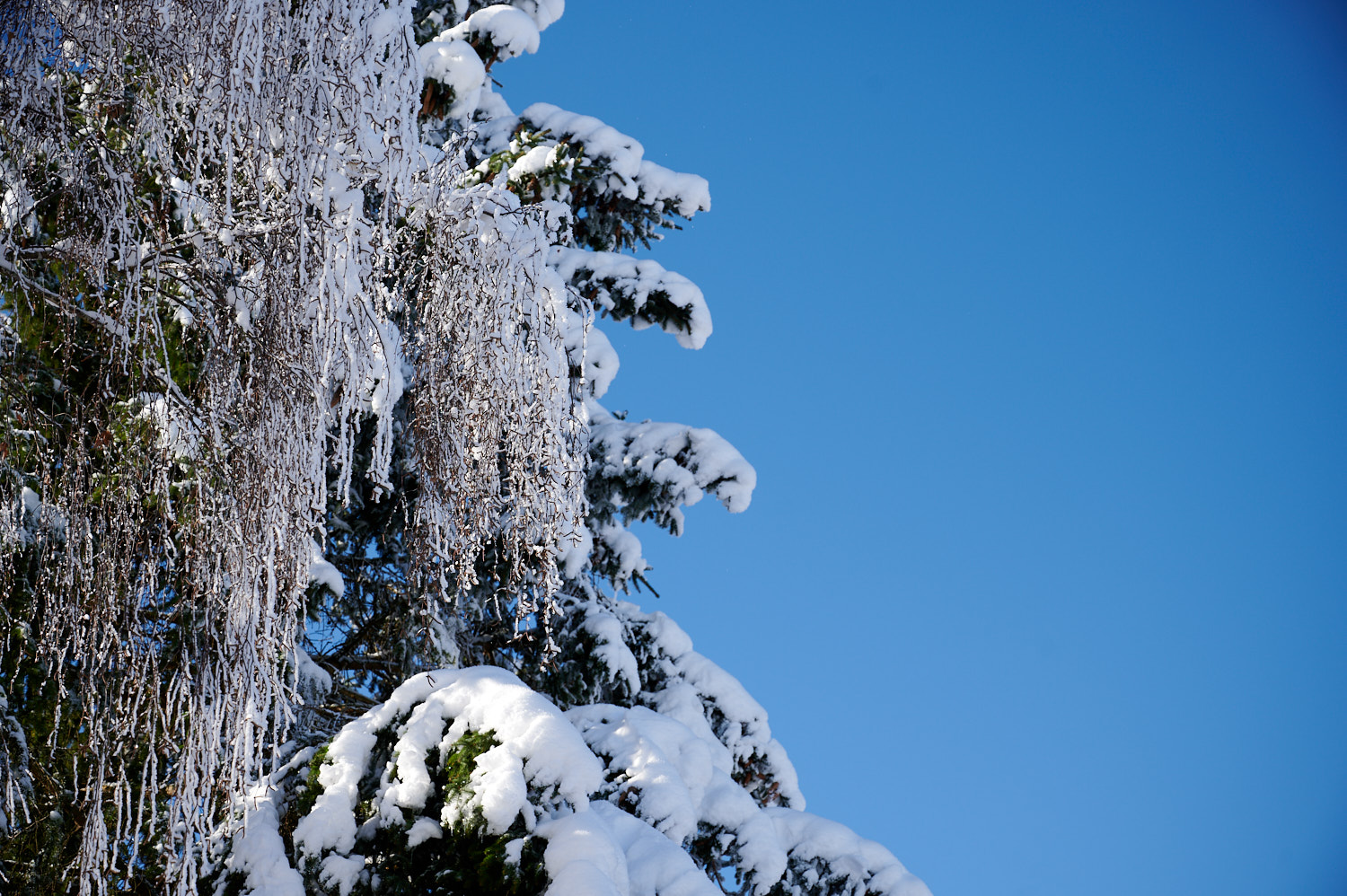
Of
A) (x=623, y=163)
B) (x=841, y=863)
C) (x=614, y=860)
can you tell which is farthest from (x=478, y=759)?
(x=623, y=163)

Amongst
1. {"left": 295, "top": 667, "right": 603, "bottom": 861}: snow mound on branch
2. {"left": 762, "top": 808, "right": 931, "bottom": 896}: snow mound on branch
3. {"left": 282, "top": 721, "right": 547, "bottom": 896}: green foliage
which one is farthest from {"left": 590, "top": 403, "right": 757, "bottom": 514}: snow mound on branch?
{"left": 282, "top": 721, "right": 547, "bottom": 896}: green foliage

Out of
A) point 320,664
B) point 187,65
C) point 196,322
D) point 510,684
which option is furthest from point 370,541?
point 187,65

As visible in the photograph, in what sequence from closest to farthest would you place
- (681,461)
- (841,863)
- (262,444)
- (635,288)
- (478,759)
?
1. (262,444)
2. (478,759)
3. (841,863)
4. (635,288)
5. (681,461)

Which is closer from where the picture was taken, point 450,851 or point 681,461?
point 450,851

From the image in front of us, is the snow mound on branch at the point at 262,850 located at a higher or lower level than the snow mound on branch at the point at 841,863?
lower

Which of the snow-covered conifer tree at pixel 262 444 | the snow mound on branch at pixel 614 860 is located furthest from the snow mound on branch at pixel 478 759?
the snow mound on branch at pixel 614 860

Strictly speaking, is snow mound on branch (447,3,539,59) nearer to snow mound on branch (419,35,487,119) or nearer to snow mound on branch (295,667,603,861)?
snow mound on branch (419,35,487,119)

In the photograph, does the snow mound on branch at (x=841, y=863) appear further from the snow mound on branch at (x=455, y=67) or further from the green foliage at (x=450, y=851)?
the snow mound on branch at (x=455, y=67)

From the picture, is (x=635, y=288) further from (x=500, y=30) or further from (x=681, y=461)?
(x=500, y=30)

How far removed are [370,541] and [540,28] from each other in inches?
160

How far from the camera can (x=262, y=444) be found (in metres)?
2.62

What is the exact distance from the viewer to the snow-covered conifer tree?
2.56 metres

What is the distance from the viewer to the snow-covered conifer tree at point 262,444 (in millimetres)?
2557

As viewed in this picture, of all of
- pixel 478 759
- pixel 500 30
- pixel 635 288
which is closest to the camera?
pixel 478 759
